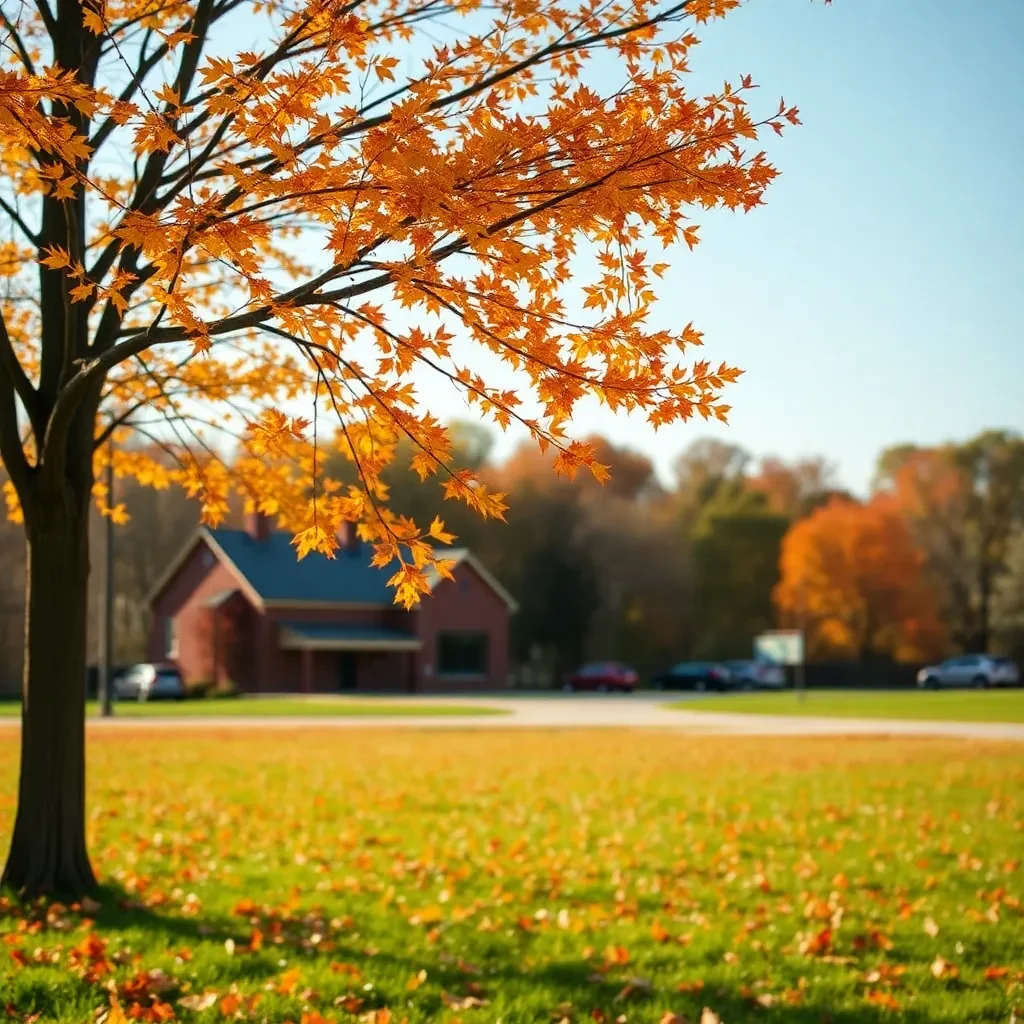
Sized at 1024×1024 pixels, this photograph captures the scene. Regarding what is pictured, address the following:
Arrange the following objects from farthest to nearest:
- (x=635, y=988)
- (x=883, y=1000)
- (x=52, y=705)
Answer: (x=52, y=705) → (x=635, y=988) → (x=883, y=1000)

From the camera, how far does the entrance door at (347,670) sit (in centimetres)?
5394

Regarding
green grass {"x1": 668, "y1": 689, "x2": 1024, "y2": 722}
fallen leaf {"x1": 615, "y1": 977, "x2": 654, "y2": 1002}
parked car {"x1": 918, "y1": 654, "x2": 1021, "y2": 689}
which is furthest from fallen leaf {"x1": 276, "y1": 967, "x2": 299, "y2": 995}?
parked car {"x1": 918, "y1": 654, "x2": 1021, "y2": 689}

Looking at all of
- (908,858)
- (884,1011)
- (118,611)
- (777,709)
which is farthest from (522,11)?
(118,611)

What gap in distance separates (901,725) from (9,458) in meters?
24.4

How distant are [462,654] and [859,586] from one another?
2344cm

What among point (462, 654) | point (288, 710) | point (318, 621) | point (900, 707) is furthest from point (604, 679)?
point (288, 710)

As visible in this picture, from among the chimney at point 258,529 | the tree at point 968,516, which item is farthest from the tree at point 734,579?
the chimney at point 258,529

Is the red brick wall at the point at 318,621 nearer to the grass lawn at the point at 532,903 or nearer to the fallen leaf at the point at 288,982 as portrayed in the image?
the grass lawn at the point at 532,903

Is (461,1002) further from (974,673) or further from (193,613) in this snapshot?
(974,673)

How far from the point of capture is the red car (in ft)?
194

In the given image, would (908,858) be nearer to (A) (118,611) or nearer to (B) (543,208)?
(B) (543,208)

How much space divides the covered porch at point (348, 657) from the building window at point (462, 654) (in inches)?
59.5

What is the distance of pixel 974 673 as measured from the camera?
5928 cm

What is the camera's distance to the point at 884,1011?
221 inches
